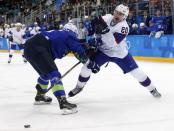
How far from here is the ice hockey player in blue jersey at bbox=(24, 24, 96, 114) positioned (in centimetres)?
476

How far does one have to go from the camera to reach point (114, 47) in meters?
5.53

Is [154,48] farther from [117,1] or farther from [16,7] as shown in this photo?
[16,7]

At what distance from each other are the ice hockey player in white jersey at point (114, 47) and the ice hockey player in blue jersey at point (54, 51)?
1.72 ft

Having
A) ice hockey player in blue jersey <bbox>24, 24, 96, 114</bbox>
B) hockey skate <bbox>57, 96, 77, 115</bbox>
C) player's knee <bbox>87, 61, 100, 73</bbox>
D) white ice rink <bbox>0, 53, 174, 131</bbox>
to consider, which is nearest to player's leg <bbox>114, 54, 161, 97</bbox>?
white ice rink <bbox>0, 53, 174, 131</bbox>

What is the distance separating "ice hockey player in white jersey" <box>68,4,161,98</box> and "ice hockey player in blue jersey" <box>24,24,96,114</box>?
52 centimetres

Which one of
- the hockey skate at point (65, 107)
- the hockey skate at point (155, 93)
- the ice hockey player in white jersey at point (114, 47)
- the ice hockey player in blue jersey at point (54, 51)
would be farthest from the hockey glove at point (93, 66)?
the hockey skate at point (155, 93)

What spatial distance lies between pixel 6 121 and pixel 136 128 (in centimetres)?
139

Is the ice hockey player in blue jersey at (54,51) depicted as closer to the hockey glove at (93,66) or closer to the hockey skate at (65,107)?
the hockey skate at (65,107)

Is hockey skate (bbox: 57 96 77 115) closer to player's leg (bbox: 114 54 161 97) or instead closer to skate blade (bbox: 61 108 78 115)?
skate blade (bbox: 61 108 78 115)

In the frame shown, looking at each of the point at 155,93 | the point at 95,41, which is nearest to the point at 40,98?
the point at 95,41

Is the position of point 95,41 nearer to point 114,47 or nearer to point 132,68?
point 114,47

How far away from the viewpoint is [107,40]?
5.49 meters

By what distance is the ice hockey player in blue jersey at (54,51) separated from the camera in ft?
15.6

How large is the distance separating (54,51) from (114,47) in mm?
955
